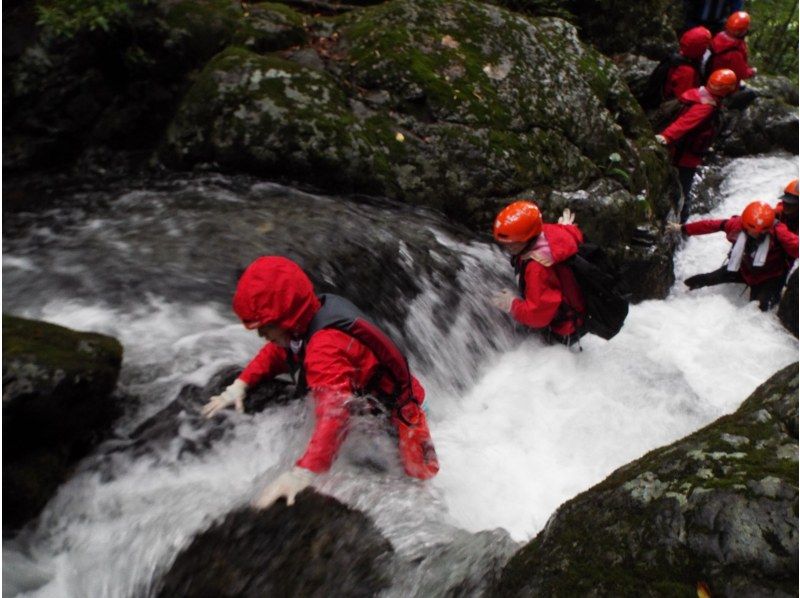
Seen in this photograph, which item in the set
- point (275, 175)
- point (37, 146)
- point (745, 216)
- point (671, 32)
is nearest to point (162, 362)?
point (275, 175)

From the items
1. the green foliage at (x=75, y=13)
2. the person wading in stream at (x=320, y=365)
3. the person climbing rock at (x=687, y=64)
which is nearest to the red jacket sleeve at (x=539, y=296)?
the person wading in stream at (x=320, y=365)

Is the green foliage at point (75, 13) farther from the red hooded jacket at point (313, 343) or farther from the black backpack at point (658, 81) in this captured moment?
the black backpack at point (658, 81)

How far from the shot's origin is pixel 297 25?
304 inches

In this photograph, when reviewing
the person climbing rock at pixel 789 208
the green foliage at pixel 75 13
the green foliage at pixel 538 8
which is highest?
the green foliage at pixel 75 13

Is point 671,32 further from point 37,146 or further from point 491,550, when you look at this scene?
point 491,550

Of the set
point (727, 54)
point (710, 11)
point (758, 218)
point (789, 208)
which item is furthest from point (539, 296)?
point (710, 11)

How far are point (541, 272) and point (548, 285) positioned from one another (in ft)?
0.59

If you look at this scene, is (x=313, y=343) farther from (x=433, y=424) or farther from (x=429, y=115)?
(x=429, y=115)

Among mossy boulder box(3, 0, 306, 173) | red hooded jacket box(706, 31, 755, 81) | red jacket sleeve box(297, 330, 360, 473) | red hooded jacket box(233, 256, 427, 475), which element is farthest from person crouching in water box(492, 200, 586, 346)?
red hooded jacket box(706, 31, 755, 81)

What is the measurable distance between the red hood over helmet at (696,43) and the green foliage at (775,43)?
1016 cm

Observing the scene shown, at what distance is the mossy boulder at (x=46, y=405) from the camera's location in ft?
10.2

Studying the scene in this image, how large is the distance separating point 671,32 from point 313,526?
527 inches

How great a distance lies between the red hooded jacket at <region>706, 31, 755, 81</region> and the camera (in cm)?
976

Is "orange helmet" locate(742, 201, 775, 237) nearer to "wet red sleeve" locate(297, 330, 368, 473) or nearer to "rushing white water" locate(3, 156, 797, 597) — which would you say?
"rushing white water" locate(3, 156, 797, 597)
